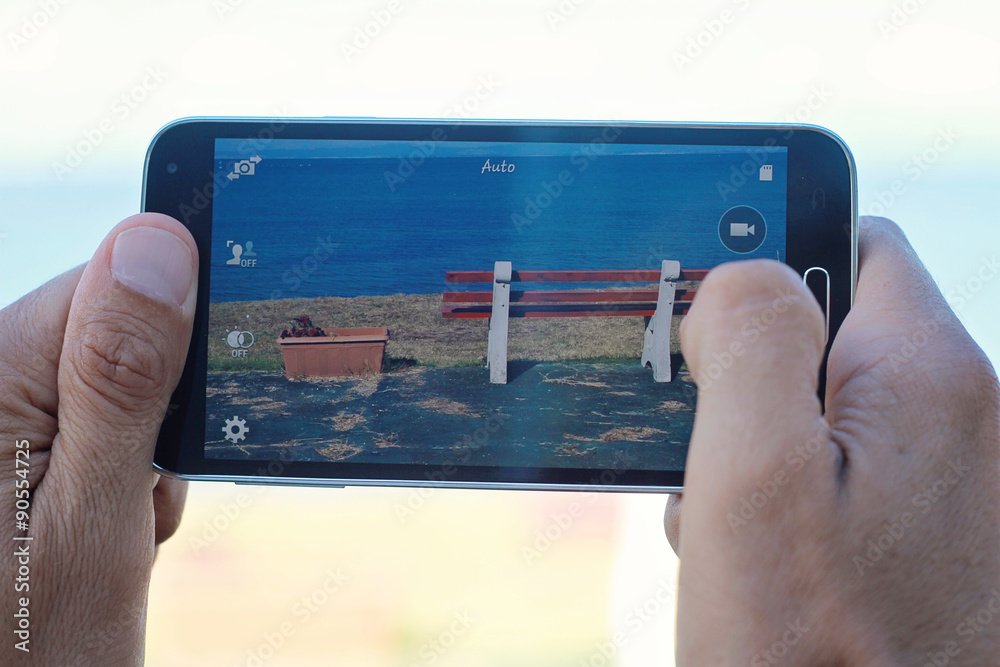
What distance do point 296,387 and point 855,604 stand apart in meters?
1.39

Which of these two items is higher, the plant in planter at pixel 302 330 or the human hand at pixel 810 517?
the plant in planter at pixel 302 330

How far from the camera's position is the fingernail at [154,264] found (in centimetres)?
147

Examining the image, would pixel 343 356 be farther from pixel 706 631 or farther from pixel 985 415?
pixel 985 415

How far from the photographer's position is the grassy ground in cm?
172

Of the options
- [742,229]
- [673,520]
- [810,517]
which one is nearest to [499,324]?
[742,229]

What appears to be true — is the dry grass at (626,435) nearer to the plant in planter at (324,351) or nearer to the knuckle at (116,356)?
the plant in planter at (324,351)

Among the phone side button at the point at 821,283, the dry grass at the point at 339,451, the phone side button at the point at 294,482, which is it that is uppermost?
the phone side button at the point at 821,283

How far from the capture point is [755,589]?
103 cm

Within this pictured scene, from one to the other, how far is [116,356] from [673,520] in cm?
161

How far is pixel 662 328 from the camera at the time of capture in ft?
5.57

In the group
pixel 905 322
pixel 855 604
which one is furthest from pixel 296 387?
pixel 905 322

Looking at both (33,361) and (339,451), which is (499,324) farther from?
(33,361)

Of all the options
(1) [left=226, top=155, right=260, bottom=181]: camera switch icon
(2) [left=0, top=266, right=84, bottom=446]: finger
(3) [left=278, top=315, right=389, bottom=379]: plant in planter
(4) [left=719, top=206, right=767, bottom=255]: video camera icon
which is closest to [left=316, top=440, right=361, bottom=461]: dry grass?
(3) [left=278, top=315, right=389, bottom=379]: plant in planter

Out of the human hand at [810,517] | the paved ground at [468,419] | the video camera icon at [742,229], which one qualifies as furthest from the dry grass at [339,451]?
the video camera icon at [742,229]
